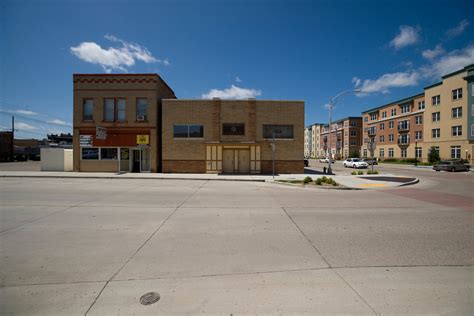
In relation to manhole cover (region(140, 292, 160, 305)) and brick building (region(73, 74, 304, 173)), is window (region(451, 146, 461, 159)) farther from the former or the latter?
manhole cover (region(140, 292, 160, 305))

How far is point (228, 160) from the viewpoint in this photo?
68.6 ft

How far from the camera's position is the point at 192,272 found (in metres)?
3.38

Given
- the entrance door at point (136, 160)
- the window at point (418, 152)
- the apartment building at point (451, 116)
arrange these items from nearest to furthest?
the entrance door at point (136, 160) → the apartment building at point (451, 116) → the window at point (418, 152)

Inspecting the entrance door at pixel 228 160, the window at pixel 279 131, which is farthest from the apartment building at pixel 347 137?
the entrance door at pixel 228 160

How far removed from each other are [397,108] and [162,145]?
5859 cm

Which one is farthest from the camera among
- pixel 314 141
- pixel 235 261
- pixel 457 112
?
pixel 314 141

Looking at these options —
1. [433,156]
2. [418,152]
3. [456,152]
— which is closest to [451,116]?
[456,152]

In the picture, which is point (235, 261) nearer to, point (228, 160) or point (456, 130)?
point (228, 160)

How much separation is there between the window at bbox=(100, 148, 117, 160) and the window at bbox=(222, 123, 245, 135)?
1150 centimetres

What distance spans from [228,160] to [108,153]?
12.4 m

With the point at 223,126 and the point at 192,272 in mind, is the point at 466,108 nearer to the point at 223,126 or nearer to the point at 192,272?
the point at 223,126

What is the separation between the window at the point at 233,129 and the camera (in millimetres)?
20484

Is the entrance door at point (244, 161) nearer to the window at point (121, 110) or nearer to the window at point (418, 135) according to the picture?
the window at point (121, 110)

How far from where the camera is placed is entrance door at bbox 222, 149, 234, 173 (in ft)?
68.3
